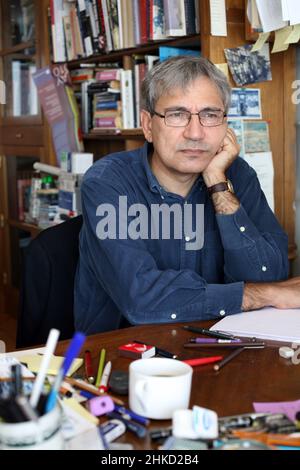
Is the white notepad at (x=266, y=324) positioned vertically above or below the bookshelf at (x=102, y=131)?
below

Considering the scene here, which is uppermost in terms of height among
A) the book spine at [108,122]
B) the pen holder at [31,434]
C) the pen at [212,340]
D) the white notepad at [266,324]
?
the book spine at [108,122]

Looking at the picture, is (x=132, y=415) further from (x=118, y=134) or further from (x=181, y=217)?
(x=118, y=134)

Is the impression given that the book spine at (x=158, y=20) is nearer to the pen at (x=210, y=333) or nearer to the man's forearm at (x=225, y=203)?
the man's forearm at (x=225, y=203)

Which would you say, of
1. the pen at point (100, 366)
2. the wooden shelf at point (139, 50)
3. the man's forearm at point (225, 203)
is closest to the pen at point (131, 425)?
the pen at point (100, 366)

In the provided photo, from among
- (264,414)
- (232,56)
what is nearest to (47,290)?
(264,414)

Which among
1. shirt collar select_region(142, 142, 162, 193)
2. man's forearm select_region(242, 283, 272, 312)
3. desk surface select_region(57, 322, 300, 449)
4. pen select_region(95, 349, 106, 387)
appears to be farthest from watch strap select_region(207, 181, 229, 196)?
pen select_region(95, 349, 106, 387)

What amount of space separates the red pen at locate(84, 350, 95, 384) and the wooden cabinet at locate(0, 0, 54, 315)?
2.37 m

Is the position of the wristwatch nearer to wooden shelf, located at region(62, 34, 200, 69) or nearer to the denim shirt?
the denim shirt

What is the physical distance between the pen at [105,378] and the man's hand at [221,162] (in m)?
0.78

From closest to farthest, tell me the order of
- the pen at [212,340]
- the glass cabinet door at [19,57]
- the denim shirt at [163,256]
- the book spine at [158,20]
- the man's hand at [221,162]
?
the pen at [212,340] → the denim shirt at [163,256] → the man's hand at [221,162] → the book spine at [158,20] → the glass cabinet door at [19,57]

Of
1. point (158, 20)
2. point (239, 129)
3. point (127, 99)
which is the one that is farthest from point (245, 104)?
point (127, 99)

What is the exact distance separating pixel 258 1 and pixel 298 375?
137cm

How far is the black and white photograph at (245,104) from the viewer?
2.20m

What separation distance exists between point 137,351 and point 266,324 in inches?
13.0
